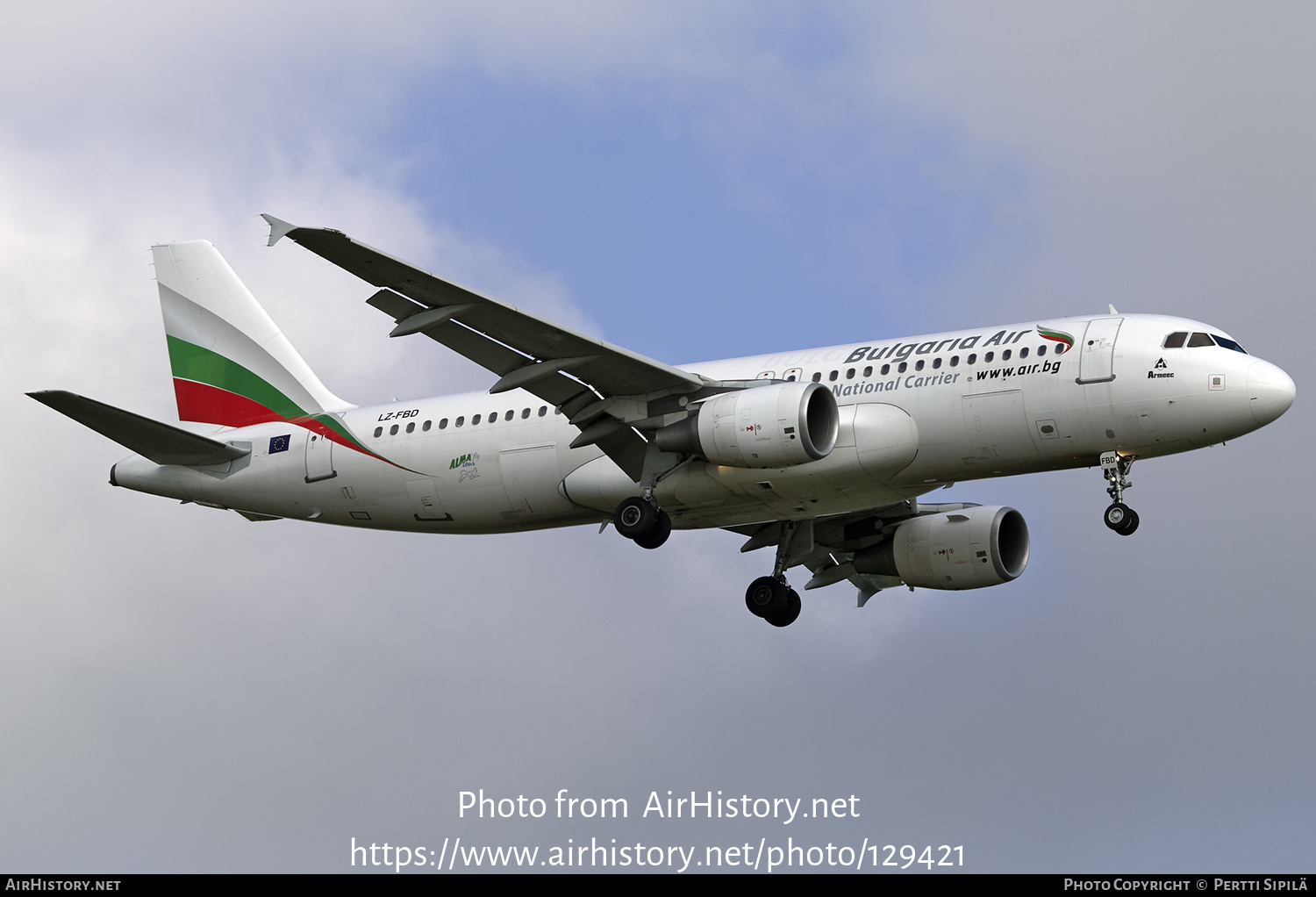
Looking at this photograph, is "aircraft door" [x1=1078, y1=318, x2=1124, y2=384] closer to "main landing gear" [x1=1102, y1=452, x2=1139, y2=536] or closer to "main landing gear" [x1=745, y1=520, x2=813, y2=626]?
"main landing gear" [x1=1102, y1=452, x2=1139, y2=536]

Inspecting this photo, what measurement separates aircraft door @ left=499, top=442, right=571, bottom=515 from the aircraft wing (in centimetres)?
155

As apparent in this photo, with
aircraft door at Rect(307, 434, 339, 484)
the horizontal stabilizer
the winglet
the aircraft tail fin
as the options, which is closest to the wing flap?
the winglet

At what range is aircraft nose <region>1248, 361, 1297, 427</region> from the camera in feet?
107

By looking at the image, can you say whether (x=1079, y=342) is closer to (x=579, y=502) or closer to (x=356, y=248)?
(x=579, y=502)

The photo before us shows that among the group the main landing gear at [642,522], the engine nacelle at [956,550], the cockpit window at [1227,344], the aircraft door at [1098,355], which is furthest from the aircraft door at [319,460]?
the cockpit window at [1227,344]

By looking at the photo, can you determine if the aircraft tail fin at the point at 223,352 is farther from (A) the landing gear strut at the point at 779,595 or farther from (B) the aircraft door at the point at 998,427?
(B) the aircraft door at the point at 998,427

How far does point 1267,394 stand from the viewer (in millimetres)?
32656

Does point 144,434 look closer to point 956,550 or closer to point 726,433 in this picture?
point 726,433

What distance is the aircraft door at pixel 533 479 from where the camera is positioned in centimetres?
3753

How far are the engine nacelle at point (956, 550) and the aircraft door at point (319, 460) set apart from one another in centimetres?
1281

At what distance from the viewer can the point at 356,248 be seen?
30.7 m

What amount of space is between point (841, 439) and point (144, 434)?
1602 centimetres

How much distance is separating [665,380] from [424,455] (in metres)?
6.60

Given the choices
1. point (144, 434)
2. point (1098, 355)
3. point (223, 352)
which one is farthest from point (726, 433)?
point (223, 352)
